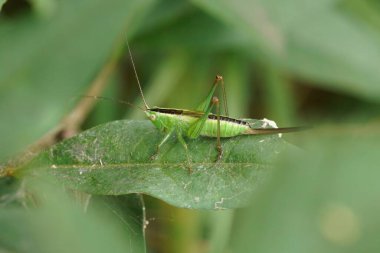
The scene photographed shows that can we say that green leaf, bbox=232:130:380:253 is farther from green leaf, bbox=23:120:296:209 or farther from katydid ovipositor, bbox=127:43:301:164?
katydid ovipositor, bbox=127:43:301:164

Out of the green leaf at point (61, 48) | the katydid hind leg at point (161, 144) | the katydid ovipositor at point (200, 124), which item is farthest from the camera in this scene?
the green leaf at point (61, 48)

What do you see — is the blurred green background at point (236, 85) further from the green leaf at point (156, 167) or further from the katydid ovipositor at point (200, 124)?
the katydid ovipositor at point (200, 124)

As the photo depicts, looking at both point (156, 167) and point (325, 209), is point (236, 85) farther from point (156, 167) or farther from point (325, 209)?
point (325, 209)

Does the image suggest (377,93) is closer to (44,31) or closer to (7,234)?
(44,31)

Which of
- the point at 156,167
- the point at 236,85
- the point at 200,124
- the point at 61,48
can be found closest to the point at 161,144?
the point at 156,167

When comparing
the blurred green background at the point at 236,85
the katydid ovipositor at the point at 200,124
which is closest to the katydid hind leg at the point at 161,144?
the katydid ovipositor at the point at 200,124

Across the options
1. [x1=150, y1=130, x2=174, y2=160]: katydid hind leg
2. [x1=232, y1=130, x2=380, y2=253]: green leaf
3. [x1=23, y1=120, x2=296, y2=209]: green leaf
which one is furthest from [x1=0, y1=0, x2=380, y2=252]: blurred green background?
[x1=150, y1=130, x2=174, y2=160]: katydid hind leg
